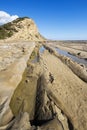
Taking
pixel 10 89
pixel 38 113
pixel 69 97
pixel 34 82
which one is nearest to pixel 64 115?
pixel 38 113

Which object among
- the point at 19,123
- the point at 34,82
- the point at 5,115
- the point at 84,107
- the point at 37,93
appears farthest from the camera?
the point at 34,82

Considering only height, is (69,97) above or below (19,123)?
below

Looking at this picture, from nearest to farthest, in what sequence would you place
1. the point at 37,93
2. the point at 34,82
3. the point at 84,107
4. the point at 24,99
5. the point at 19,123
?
1. the point at 19,123
2. the point at 84,107
3. the point at 24,99
4. the point at 37,93
5. the point at 34,82

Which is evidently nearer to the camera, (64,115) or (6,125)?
(6,125)

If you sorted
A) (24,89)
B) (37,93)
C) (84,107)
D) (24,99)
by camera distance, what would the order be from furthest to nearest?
(24,89), (37,93), (24,99), (84,107)

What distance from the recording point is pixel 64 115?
1529 centimetres

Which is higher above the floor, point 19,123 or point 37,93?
point 19,123

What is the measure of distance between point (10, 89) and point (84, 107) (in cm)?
751

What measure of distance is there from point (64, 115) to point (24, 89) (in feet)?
23.8

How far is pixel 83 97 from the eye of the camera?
19.2 m

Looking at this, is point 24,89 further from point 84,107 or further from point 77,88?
point 84,107

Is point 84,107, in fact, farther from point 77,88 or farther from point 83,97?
point 77,88

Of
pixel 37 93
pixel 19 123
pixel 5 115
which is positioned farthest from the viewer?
pixel 37 93

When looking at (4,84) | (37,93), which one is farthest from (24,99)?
(4,84)
